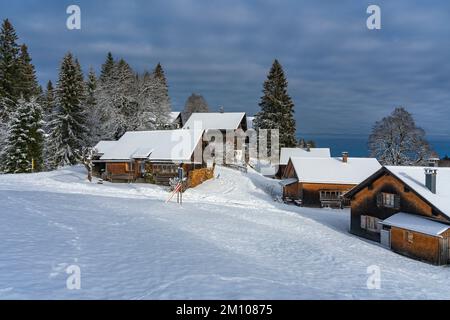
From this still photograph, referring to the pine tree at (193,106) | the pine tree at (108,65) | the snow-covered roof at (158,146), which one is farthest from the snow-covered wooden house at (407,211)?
the pine tree at (193,106)

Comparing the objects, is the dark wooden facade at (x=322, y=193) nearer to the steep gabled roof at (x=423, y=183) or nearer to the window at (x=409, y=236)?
the steep gabled roof at (x=423, y=183)


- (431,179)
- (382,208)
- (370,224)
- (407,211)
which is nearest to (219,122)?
(370,224)

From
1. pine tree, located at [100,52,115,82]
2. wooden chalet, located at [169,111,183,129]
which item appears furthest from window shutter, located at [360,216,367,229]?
pine tree, located at [100,52,115,82]

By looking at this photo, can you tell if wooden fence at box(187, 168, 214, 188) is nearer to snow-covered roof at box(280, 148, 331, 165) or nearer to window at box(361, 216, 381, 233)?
window at box(361, 216, 381, 233)

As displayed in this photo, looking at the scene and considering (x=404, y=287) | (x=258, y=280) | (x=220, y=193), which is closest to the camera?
(x=258, y=280)

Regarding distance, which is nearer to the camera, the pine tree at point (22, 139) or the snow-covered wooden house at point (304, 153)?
the pine tree at point (22, 139)

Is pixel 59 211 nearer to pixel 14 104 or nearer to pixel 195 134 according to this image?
pixel 195 134

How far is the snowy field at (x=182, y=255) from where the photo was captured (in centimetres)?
948

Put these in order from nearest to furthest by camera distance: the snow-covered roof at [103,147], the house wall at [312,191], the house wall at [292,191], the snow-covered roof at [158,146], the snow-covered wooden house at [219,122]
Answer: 1. the snow-covered roof at [158,146]
2. the house wall at [312,191]
3. the house wall at [292,191]
4. the snow-covered roof at [103,147]
5. the snow-covered wooden house at [219,122]

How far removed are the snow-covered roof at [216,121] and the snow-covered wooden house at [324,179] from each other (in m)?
20.0

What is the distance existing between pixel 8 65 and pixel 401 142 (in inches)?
2512
